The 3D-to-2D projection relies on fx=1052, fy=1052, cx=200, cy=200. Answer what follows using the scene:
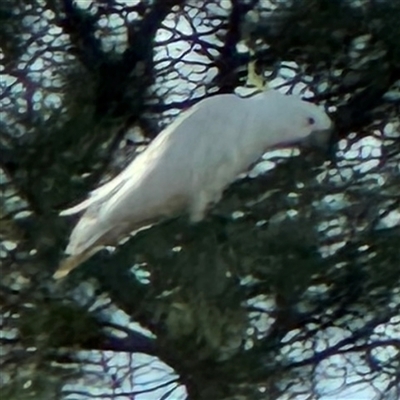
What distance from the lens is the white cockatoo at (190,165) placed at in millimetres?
517

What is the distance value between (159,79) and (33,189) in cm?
10

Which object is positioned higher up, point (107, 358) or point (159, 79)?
point (159, 79)

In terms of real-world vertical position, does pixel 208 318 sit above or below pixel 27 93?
below

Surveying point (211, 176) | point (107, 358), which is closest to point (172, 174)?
point (211, 176)

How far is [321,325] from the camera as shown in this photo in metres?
0.57

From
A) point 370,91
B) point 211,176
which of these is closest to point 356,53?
point 370,91

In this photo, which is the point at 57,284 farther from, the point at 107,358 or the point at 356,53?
the point at 356,53

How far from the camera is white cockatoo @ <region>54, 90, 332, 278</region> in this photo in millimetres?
517

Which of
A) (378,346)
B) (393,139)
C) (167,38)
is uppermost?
(167,38)

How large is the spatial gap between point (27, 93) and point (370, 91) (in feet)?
0.64

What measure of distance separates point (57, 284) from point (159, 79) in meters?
0.13

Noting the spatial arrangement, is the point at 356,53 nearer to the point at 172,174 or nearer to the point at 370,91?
the point at 370,91

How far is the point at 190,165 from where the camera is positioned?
20.5 inches

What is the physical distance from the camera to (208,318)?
0.55 meters
